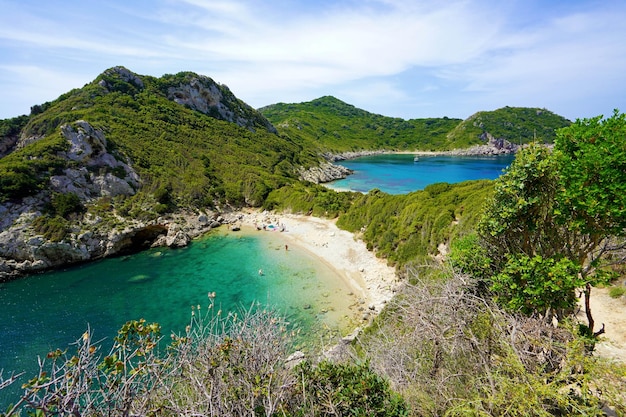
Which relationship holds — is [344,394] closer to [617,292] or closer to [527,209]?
[527,209]

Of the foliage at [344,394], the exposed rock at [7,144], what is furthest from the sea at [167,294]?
the exposed rock at [7,144]

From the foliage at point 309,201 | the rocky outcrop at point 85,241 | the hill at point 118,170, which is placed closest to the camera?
the rocky outcrop at point 85,241

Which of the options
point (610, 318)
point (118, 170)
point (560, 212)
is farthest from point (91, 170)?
point (610, 318)

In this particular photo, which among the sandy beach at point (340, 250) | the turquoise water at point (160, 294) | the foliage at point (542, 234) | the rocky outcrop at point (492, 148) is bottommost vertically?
the turquoise water at point (160, 294)

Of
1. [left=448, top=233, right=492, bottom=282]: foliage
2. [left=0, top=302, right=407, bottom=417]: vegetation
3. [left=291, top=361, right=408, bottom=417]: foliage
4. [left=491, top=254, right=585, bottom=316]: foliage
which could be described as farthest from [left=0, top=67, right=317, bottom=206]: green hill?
[left=491, top=254, right=585, bottom=316]: foliage

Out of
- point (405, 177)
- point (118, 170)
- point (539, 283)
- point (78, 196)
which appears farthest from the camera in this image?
point (405, 177)

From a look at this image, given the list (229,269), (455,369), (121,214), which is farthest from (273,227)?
(455,369)

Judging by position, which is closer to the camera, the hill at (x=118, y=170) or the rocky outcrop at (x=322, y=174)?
the hill at (x=118, y=170)

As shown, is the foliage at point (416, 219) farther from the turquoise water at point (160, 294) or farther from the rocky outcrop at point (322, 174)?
the rocky outcrop at point (322, 174)
